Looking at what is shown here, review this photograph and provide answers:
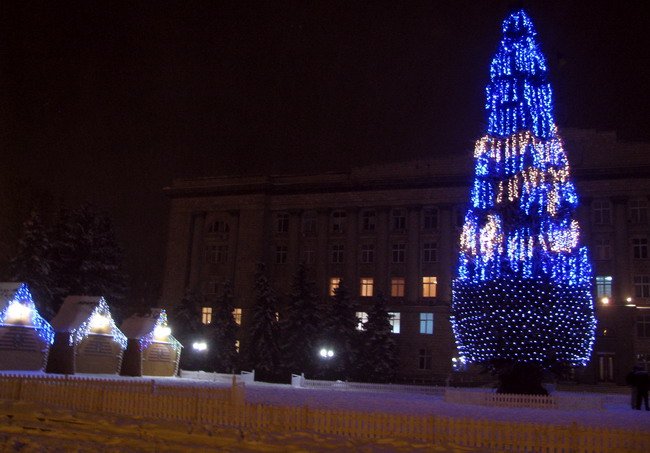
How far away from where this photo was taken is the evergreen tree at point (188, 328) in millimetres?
54719

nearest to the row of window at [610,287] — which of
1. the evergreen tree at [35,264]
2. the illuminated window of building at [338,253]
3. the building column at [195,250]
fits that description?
the illuminated window of building at [338,253]

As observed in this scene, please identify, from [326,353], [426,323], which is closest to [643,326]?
[426,323]

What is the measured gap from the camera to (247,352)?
185 feet

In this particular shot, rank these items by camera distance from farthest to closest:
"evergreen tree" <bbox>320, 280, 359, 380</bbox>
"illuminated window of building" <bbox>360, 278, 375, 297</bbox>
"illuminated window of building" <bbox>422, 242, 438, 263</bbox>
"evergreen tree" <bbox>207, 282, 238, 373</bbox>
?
1. "illuminated window of building" <bbox>360, 278, 375, 297</bbox>
2. "illuminated window of building" <bbox>422, 242, 438, 263</bbox>
3. "evergreen tree" <bbox>207, 282, 238, 373</bbox>
4. "evergreen tree" <bbox>320, 280, 359, 380</bbox>

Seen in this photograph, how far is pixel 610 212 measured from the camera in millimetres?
55938

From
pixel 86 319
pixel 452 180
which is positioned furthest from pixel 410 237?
pixel 86 319

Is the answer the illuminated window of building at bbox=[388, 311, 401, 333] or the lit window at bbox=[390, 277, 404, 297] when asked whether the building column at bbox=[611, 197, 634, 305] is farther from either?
the illuminated window of building at bbox=[388, 311, 401, 333]

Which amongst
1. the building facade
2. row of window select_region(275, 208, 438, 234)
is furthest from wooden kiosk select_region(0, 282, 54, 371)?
row of window select_region(275, 208, 438, 234)

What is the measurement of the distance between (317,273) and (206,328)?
1203 centimetres

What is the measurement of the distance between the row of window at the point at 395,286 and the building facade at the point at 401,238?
0.09m

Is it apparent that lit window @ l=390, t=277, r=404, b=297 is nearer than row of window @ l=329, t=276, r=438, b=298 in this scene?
No

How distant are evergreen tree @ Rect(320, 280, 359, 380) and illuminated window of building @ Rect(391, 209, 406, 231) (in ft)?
37.7

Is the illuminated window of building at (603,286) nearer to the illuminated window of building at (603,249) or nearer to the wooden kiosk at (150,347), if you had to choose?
the illuminated window of building at (603,249)

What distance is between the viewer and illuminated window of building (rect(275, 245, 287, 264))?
215 feet
